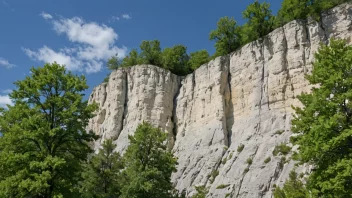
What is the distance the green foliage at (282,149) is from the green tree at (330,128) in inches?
631

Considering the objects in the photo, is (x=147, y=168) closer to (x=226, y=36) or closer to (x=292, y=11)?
Answer: (x=292, y=11)

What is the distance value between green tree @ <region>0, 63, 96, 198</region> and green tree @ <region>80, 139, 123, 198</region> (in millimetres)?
8387

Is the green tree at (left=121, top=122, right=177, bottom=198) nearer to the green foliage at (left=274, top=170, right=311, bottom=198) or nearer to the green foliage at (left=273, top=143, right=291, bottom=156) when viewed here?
the green foliage at (left=274, top=170, right=311, bottom=198)

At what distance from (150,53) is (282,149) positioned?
3227 cm

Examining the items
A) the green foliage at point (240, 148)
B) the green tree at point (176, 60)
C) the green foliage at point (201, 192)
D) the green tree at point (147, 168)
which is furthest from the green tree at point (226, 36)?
the green tree at point (147, 168)

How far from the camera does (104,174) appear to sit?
94.7 feet

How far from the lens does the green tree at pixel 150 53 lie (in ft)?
201

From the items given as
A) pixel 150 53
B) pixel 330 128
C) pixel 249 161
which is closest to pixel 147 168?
pixel 330 128

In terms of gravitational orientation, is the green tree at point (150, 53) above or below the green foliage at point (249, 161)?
above

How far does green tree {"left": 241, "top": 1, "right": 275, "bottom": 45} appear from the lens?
48.4 metres

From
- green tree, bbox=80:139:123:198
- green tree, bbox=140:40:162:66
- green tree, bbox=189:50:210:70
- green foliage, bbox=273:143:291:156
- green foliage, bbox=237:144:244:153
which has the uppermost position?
green tree, bbox=140:40:162:66

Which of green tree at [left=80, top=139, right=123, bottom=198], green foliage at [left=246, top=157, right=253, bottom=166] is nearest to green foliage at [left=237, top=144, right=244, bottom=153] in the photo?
green foliage at [left=246, top=157, right=253, bottom=166]

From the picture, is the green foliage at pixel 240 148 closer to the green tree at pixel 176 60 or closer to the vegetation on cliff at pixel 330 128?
the vegetation on cliff at pixel 330 128

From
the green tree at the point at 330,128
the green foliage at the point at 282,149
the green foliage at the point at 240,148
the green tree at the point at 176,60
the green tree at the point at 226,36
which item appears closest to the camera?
the green tree at the point at 330,128
